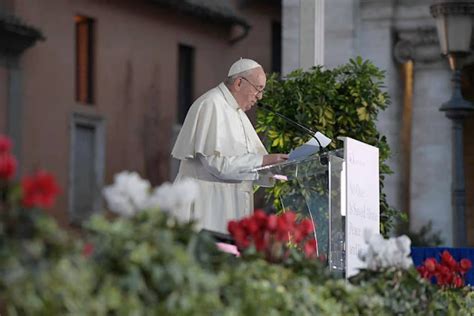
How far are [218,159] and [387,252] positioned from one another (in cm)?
242

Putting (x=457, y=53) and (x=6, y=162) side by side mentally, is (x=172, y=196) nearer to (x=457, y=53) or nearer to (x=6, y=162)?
(x=6, y=162)

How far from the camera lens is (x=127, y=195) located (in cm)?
534

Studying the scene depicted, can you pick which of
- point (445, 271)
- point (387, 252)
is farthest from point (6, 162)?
point (445, 271)

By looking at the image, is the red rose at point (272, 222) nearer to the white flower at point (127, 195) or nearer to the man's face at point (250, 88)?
the white flower at point (127, 195)

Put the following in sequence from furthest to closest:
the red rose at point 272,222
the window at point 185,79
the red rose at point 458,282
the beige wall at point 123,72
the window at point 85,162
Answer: the window at point 185,79 < the window at point 85,162 < the beige wall at point 123,72 < the red rose at point 458,282 < the red rose at point 272,222

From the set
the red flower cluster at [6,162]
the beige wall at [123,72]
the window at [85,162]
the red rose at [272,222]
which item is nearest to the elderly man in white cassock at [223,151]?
the red rose at [272,222]

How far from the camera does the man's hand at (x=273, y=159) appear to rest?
916cm

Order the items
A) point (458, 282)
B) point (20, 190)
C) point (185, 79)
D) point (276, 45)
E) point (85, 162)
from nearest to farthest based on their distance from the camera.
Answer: point (20, 190) → point (458, 282) → point (85, 162) → point (185, 79) → point (276, 45)

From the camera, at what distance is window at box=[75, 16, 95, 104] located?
4244cm

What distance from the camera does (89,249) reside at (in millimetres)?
4930

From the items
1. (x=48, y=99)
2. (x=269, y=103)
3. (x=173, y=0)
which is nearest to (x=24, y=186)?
(x=269, y=103)

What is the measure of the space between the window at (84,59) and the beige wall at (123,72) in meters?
0.21

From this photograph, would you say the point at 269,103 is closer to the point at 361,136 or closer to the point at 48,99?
the point at 361,136

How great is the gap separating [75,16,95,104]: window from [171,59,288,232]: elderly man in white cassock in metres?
32.5
